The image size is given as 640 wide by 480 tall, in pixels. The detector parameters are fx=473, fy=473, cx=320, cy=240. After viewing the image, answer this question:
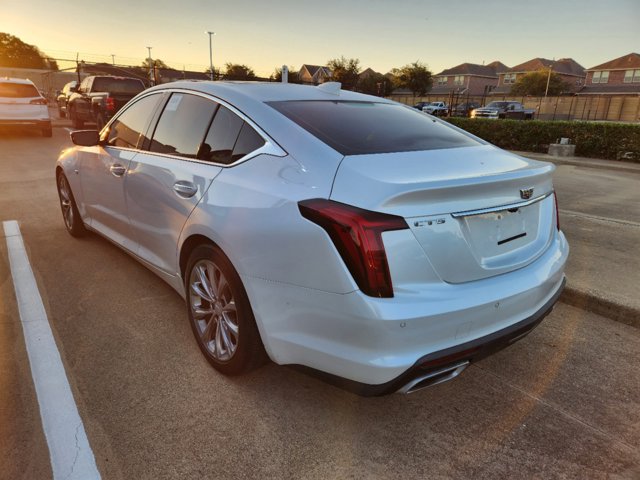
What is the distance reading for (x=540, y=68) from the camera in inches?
3100

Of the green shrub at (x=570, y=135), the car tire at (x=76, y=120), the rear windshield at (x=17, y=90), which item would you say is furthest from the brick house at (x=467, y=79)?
the rear windshield at (x=17, y=90)

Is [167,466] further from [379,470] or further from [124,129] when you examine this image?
[124,129]

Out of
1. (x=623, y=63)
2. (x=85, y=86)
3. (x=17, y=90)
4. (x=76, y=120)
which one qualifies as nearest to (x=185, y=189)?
(x=17, y=90)

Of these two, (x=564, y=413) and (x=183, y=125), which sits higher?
(x=183, y=125)

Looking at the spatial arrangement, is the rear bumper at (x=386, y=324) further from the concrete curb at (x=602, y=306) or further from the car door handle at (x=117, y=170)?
the car door handle at (x=117, y=170)

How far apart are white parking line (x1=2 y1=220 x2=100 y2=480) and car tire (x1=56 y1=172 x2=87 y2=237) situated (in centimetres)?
115

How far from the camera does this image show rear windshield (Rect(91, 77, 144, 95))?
16.0 metres

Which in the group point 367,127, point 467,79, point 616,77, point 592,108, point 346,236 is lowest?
point 346,236

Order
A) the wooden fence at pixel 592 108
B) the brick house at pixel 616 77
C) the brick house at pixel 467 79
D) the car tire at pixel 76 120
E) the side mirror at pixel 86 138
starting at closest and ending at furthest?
the side mirror at pixel 86 138, the car tire at pixel 76 120, the wooden fence at pixel 592 108, the brick house at pixel 616 77, the brick house at pixel 467 79

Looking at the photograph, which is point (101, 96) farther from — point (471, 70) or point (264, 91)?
point (471, 70)

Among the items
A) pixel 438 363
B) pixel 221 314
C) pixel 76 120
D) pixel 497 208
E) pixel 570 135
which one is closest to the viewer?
pixel 438 363

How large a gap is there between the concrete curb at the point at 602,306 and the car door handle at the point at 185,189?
3044 mm

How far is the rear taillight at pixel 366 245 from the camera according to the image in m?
1.92

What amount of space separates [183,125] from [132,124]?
0.93 metres
